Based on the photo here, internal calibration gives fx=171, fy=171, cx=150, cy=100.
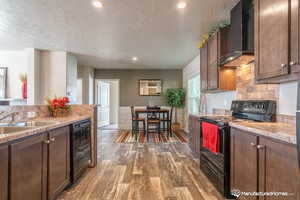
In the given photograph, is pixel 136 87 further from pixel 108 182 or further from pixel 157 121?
pixel 108 182

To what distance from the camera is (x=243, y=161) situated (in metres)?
1.64

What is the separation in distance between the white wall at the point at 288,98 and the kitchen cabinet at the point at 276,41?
291mm

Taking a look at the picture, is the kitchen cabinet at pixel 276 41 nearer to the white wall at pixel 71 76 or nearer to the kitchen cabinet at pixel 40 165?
the kitchen cabinet at pixel 40 165

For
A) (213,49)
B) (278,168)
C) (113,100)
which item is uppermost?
(213,49)

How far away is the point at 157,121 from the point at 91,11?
3803mm

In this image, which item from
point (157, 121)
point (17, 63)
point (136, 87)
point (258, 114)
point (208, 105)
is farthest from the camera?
point (136, 87)

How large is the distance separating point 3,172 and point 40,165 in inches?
17.6

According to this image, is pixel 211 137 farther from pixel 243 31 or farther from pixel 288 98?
pixel 243 31

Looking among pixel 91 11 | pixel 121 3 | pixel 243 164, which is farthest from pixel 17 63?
pixel 243 164

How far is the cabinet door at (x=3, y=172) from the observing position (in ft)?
3.69

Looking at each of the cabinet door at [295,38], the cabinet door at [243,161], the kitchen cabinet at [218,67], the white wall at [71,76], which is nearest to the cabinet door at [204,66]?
the kitchen cabinet at [218,67]

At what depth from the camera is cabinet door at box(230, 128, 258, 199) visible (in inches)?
58.0

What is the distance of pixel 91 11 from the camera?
8.30 ft

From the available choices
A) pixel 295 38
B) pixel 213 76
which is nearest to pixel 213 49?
pixel 213 76
